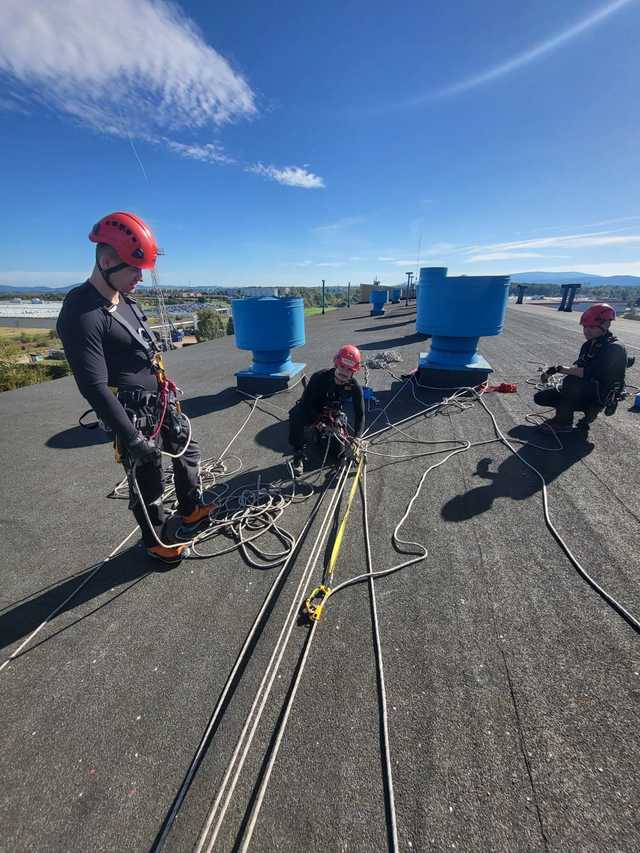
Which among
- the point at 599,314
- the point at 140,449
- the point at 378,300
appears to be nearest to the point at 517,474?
the point at 599,314

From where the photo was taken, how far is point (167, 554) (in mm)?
2605

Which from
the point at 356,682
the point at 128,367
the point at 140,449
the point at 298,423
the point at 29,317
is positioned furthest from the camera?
the point at 29,317

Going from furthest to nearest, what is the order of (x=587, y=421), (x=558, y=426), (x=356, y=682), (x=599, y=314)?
(x=558, y=426), (x=587, y=421), (x=599, y=314), (x=356, y=682)

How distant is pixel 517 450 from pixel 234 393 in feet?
15.9

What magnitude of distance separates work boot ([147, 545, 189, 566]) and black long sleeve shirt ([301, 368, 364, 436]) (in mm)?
1912

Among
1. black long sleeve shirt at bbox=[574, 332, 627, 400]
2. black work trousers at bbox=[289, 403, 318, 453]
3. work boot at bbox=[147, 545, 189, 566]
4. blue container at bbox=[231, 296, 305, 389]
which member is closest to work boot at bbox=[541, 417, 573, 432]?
black long sleeve shirt at bbox=[574, 332, 627, 400]

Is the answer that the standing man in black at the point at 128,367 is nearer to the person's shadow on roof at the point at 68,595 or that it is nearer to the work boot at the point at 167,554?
the work boot at the point at 167,554

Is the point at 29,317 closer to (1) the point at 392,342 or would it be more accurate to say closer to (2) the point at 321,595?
(1) the point at 392,342

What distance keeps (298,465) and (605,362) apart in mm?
3966

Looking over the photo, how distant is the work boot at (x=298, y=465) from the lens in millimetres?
3863

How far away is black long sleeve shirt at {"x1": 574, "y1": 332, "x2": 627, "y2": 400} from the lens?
4136 millimetres

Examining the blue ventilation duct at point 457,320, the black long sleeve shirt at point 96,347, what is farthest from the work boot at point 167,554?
the blue ventilation duct at point 457,320

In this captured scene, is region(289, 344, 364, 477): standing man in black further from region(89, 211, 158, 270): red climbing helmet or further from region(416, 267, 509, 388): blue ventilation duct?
region(416, 267, 509, 388): blue ventilation duct

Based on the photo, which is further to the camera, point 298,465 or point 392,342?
point 392,342
